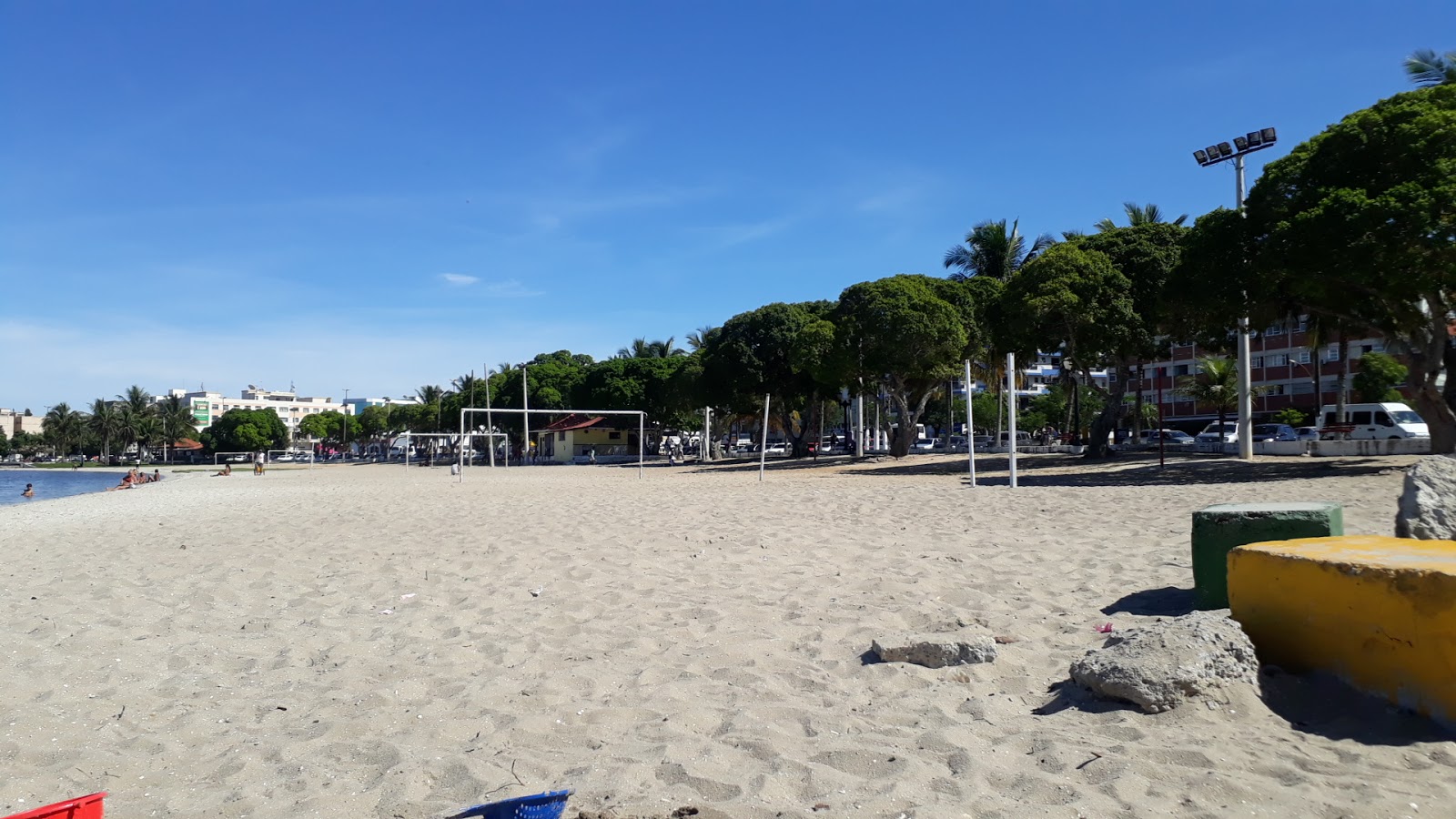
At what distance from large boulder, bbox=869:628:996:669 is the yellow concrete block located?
3.99 feet

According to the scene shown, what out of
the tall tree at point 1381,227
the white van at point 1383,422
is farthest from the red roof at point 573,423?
the tall tree at point 1381,227

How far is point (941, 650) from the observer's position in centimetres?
472

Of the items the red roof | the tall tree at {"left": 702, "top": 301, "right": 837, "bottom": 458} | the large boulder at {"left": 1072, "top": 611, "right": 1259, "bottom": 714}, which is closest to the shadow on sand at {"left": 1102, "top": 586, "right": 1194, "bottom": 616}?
the large boulder at {"left": 1072, "top": 611, "right": 1259, "bottom": 714}

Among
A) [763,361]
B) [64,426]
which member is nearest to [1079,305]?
[763,361]

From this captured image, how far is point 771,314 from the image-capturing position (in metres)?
43.5

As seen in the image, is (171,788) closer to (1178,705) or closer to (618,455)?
(1178,705)

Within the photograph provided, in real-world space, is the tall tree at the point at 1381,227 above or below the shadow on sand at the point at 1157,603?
above

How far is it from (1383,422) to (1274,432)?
8080 millimetres

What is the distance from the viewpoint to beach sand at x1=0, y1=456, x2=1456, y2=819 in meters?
3.27

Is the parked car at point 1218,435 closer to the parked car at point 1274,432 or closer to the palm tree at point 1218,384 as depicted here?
the parked car at point 1274,432

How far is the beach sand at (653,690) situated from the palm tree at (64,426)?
118 meters

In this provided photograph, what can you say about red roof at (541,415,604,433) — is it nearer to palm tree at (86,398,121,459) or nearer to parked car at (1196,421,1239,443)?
parked car at (1196,421,1239,443)

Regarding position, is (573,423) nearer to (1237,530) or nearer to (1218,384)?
(1218,384)

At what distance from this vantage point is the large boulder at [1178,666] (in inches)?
144
